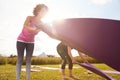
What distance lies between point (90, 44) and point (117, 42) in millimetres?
296

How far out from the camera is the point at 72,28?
2980 mm

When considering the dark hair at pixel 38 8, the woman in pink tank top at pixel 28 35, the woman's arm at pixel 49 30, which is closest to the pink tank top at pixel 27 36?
the woman in pink tank top at pixel 28 35

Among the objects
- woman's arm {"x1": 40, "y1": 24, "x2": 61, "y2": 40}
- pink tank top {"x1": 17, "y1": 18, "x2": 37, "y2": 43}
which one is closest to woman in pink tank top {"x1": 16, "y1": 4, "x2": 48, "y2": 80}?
pink tank top {"x1": 17, "y1": 18, "x2": 37, "y2": 43}

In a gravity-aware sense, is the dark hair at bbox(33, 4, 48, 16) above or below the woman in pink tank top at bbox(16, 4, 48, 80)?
above

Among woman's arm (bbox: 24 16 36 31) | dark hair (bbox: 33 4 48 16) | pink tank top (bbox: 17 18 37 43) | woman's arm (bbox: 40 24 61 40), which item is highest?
dark hair (bbox: 33 4 48 16)

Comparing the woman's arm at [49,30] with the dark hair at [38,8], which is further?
the dark hair at [38,8]

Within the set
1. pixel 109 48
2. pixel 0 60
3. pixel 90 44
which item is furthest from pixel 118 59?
pixel 0 60

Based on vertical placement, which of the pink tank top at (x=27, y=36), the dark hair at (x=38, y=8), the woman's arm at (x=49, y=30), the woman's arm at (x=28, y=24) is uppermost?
the dark hair at (x=38, y=8)

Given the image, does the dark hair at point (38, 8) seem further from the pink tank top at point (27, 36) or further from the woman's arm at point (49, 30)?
the woman's arm at point (49, 30)

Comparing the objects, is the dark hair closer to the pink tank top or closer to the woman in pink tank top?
the woman in pink tank top

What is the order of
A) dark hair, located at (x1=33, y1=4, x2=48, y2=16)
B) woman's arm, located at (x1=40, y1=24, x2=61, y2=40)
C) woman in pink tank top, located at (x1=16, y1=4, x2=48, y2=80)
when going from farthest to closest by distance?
woman in pink tank top, located at (x1=16, y1=4, x2=48, y2=80)
dark hair, located at (x1=33, y1=4, x2=48, y2=16)
woman's arm, located at (x1=40, y1=24, x2=61, y2=40)

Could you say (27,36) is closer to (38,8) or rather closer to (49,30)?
(38,8)

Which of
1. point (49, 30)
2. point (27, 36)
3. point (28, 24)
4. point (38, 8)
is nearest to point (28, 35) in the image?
point (27, 36)

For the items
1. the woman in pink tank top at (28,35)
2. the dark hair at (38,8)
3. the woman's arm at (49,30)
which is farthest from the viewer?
the woman in pink tank top at (28,35)
